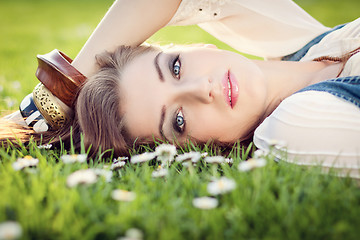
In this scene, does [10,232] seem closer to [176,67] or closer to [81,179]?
[81,179]

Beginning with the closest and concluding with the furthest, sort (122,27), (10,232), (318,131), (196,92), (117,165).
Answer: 1. (10,232)
2. (318,131)
3. (117,165)
4. (196,92)
5. (122,27)

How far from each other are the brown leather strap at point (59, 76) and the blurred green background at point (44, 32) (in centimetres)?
76

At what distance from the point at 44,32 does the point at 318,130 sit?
30.3ft

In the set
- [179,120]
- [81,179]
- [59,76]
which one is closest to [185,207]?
[81,179]

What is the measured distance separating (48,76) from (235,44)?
5.36 feet

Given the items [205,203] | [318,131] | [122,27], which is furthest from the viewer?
[122,27]

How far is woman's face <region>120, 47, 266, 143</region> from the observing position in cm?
197

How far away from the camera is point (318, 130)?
4.79ft

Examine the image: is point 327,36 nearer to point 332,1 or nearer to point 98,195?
point 98,195

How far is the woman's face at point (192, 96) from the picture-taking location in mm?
1967

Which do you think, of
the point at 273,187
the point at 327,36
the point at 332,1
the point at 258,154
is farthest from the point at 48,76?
the point at 332,1

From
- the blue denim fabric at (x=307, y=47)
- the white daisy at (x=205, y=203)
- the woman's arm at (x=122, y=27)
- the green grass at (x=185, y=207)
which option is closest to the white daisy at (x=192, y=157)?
the green grass at (x=185, y=207)

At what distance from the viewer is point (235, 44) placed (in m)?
2.93

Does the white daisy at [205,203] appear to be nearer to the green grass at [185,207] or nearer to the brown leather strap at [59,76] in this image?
the green grass at [185,207]
